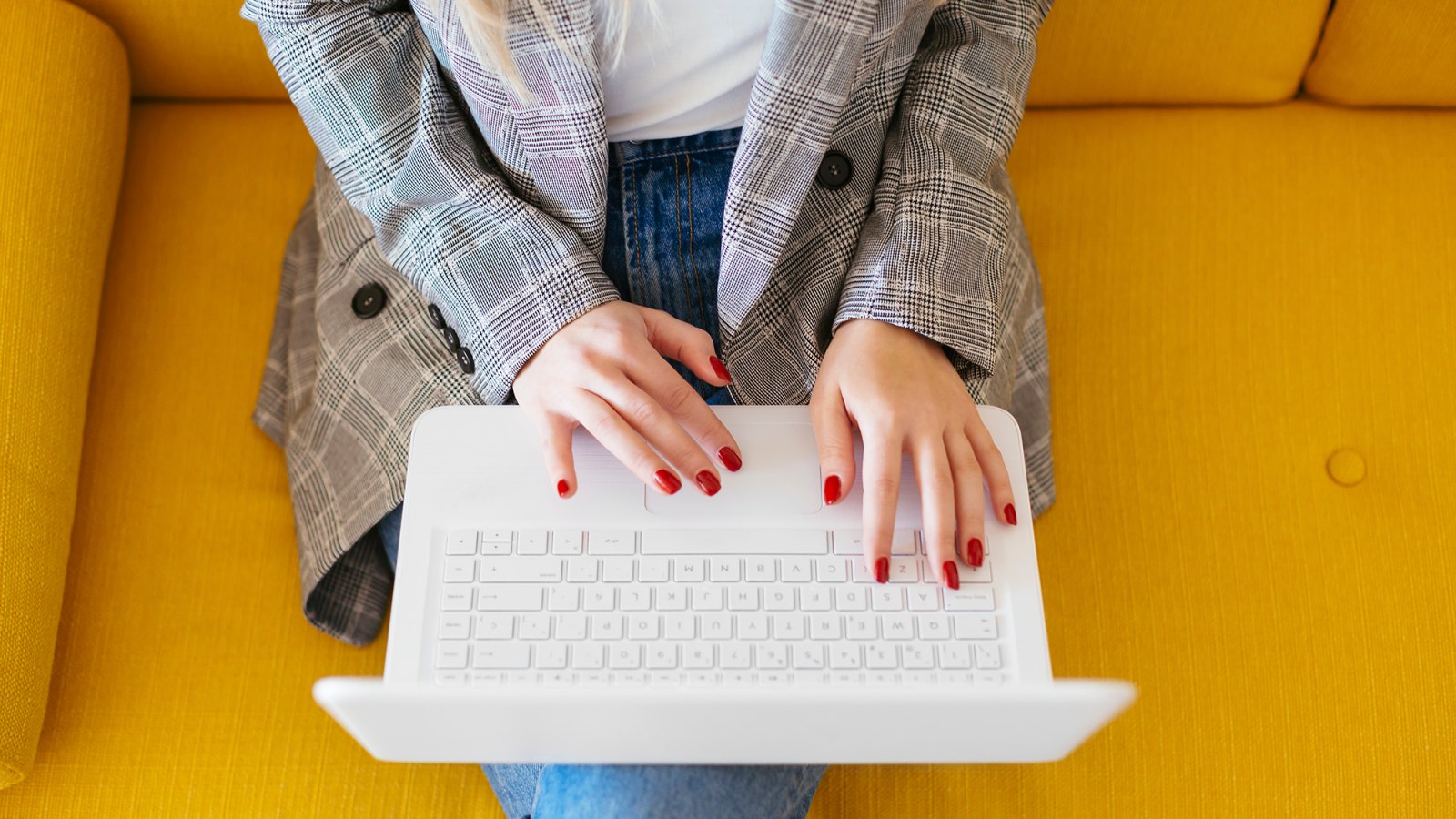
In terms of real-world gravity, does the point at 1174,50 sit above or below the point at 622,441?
above

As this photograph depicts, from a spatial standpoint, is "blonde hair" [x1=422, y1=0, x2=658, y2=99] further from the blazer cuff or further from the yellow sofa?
A: the yellow sofa

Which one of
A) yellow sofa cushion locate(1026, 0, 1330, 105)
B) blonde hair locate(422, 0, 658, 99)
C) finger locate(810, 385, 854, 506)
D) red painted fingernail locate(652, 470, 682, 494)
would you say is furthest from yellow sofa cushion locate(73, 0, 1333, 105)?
red painted fingernail locate(652, 470, 682, 494)

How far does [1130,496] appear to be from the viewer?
38.2 inches

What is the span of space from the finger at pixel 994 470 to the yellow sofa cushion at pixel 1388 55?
2.30 feet

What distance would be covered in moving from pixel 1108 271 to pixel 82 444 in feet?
3.35

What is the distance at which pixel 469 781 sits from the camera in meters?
0.87

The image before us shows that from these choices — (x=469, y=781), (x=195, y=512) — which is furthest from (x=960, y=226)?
(x=195, y=512)

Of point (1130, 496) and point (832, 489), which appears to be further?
point (1130, 496)

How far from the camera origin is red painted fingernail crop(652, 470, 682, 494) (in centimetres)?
67

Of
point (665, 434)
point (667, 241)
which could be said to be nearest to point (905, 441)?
point (665, 434)

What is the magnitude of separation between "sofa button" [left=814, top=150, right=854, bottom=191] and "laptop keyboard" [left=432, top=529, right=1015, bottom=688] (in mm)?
304

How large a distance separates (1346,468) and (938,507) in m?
0.53

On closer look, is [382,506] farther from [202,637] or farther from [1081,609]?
[1081,609]

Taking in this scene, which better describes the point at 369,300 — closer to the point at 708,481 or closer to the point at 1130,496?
the point at 708,481
